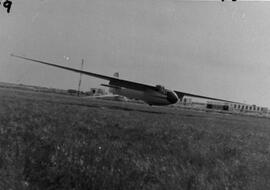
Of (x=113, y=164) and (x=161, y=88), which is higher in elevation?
(x=161, y=88)

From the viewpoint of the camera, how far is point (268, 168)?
7547mm

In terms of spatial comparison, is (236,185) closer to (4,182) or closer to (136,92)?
(4,182)

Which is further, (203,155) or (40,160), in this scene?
(203,155)

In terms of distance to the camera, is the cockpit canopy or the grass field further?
the cockpit canopy

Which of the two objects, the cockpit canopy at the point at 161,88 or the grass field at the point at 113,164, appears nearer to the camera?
the grass field at the point at 113,164

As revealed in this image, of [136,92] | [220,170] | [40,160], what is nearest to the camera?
[40,160]

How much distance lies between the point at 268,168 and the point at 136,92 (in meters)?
33.8

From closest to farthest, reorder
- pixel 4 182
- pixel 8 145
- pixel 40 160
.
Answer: pixel 4 182 < pixel 40 160 < pixel 8 145

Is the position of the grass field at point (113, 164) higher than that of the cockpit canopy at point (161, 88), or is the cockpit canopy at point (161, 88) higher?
the cockpit canopy at point (161, 88)

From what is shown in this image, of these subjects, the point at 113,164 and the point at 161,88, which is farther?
the point at 161,88

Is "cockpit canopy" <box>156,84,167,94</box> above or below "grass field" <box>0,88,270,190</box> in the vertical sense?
above

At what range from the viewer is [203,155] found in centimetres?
774

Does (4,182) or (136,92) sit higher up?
(136,92)

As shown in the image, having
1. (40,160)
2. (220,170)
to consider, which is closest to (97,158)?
(40,160)
